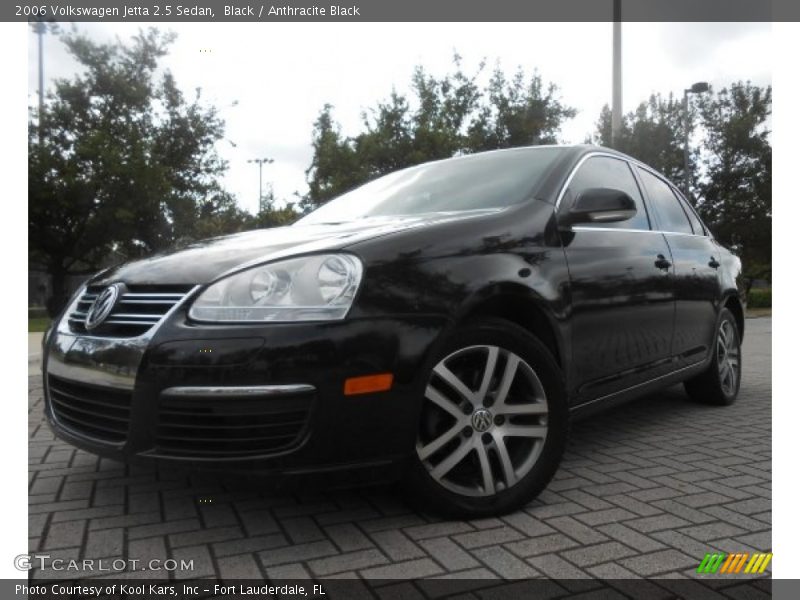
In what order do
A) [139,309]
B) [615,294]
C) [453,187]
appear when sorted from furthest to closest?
[453,187], [615,294], [139,309]

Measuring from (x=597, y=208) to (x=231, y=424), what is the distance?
1.88 meters

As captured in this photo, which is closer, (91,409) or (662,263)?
(91,409)

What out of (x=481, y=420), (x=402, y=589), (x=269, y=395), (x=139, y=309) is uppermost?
(x=139, y=309)

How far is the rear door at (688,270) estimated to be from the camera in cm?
406

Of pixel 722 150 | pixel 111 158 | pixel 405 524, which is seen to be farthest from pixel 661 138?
pixel 405 524

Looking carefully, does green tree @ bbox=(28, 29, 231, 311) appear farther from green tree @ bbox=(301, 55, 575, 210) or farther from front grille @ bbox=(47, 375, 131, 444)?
front grille @ bbox=(47, 375, 131, 444)

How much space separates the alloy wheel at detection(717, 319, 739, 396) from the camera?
4832 mm

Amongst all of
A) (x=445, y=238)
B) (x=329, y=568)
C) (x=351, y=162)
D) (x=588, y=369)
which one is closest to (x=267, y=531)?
(x=329, y=568)

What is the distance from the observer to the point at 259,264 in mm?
2408

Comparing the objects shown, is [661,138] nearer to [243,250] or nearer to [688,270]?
[688,270]

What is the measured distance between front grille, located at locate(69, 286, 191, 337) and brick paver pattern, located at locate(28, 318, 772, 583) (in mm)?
581

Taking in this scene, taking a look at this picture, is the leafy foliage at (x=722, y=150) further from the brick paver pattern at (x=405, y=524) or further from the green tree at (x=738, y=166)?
the brick paver pattern at (x=405, y=524)

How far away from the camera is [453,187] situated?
3.50m

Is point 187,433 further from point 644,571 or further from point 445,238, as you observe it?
point 644,571
